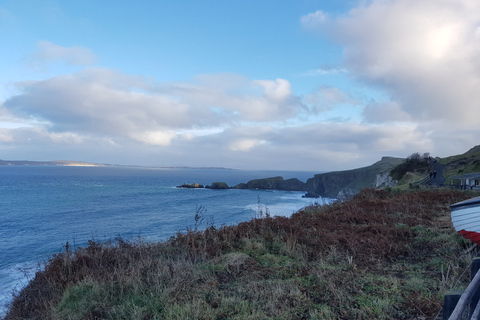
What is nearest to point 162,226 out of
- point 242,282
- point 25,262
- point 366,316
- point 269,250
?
point 25,262

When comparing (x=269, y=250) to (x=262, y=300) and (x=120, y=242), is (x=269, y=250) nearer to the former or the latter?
(x=262, y=300)

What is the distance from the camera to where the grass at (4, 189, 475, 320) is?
4.55m

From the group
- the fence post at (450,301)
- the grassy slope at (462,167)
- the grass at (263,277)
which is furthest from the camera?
the grassy slope at (462,167)

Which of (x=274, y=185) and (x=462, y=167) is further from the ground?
(x=462, y=167)

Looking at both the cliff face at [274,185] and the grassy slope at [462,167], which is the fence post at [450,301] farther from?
the cliff face at [274,185]

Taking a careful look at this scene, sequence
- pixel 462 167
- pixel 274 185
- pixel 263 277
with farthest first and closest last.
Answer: pixel 274 185 < pixel 462 167 < pixel 263 277

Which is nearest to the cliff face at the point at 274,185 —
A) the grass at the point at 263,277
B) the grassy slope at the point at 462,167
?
the grassy slope at the point at 462,167

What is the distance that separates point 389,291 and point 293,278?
179 cm

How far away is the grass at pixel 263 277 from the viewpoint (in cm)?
455

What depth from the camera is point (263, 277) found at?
20.2ft

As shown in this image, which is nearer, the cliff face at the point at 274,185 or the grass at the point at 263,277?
the grass at the point at 263,277

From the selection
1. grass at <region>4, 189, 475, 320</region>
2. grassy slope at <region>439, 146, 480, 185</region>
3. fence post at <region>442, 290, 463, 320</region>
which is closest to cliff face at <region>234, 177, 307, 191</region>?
grassy slope at <region>439, 146, 480, 185</region>

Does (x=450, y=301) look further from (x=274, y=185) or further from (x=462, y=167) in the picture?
(x=274, y=185)

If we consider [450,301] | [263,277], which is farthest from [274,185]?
[450,301]
